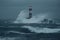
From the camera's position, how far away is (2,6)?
1.76m

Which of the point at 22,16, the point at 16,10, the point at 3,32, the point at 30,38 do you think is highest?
the point at 16,10

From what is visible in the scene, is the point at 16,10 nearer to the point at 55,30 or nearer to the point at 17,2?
the point at 17,2

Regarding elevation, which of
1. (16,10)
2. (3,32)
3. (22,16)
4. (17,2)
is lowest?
(3,32)

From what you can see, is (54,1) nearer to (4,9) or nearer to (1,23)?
(4,9)

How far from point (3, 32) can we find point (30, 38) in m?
0.53

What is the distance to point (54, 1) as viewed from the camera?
176cm

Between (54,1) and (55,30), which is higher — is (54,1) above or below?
above

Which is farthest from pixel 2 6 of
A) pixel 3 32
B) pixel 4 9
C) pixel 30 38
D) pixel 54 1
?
pixel 54 1

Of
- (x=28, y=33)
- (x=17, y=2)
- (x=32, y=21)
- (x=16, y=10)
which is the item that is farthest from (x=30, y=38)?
(x=17, y=2)

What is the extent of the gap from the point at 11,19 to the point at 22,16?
0.21 meters

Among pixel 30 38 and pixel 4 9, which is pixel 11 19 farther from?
pixel 30 38

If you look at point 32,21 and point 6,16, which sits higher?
point 6,16

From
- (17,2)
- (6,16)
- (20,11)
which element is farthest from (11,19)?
(17,2)

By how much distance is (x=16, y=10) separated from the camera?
5.76ft
